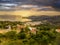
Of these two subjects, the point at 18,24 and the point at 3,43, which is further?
the point at 18,24

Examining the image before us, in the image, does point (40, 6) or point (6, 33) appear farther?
point (40, 6)

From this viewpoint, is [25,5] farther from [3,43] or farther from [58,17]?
[3,43]

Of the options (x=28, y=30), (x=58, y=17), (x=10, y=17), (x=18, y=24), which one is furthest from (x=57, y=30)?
(x=10, y=17)

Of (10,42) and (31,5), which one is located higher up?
(31,5)

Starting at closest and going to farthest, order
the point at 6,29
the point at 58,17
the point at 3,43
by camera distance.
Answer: the point at 3,43 < the point at 6,29 < the point at 58,17

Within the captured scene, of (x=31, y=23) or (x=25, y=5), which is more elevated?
(x=25, y=5)

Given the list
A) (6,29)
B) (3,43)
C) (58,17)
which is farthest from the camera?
(58,17)

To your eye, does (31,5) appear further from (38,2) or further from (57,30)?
(57,30)

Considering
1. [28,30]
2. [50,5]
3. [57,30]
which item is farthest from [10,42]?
[50,5]

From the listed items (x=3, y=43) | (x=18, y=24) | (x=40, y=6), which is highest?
(x=40, y=6)
